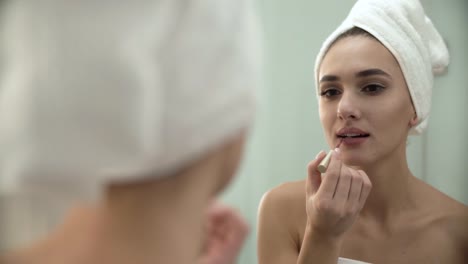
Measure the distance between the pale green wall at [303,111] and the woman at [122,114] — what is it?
1003 millimetres

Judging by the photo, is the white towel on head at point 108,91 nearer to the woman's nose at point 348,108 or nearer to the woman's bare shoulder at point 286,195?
the woman's nose at point 348,108

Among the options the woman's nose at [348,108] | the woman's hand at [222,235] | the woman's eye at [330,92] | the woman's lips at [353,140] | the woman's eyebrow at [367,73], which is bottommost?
the woman's hand at [222,235]

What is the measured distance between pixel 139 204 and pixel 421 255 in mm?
846

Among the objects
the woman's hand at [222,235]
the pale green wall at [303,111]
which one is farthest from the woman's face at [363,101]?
the woman's hand at [222,235]

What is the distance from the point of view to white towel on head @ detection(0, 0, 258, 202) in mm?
389

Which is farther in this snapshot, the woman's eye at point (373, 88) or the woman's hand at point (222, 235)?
the woman's eye at point (373, 88)

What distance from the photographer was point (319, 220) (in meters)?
0.89

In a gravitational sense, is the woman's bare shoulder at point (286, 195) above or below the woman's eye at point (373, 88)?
below

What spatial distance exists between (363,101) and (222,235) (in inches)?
22.3

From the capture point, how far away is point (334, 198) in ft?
2.94

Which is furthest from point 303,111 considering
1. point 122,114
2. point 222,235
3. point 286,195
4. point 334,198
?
point 122,114

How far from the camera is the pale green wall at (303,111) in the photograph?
1.44 metres

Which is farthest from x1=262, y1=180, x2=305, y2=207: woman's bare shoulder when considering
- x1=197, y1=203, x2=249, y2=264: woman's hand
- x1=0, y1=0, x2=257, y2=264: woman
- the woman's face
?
A: x1=0, y1=0, x2=257, y2=264: woman

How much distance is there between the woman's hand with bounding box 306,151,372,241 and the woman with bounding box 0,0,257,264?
0.48m
